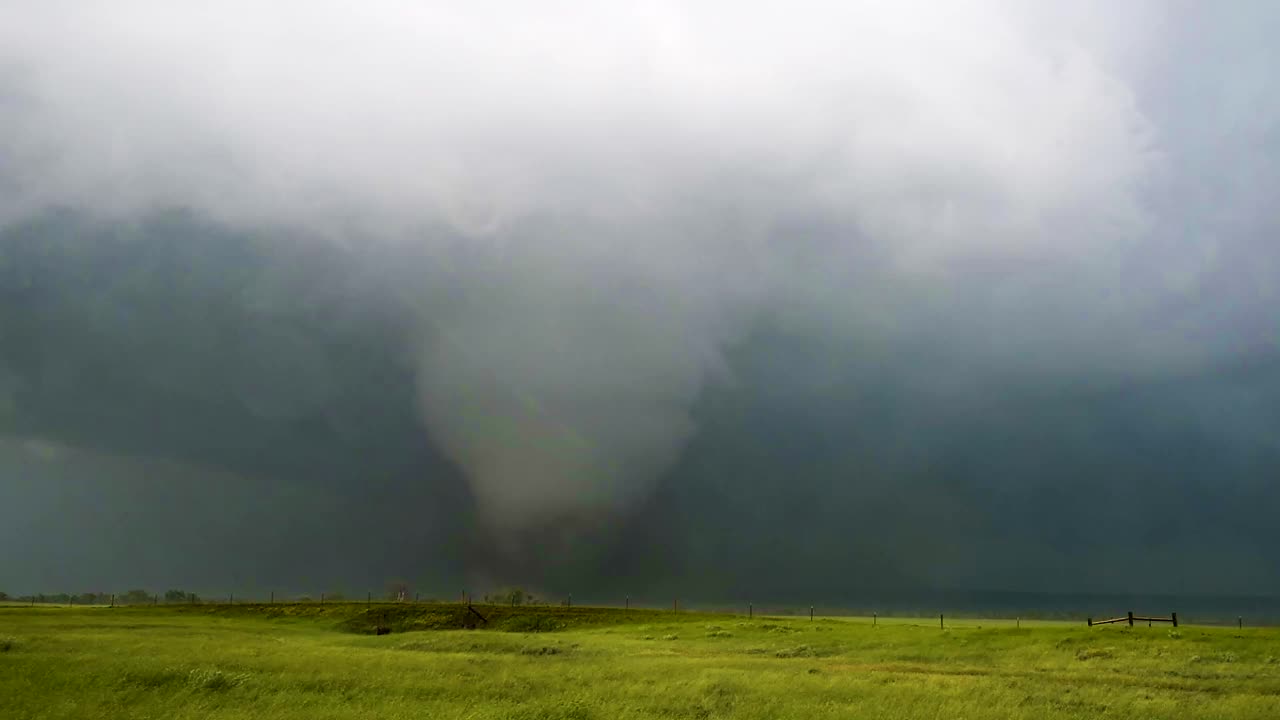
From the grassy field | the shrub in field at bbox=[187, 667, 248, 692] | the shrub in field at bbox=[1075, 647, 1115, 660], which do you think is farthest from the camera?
the shrub in field at bbox=[1075, 647, 1115, 660]

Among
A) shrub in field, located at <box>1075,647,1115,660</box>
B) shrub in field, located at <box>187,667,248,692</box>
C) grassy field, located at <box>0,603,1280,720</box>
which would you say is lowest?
shrub in field, located at <box>1075,647,1115,660</box>

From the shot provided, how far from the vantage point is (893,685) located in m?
39.2

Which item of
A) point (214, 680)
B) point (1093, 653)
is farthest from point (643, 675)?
point (1093, 653)

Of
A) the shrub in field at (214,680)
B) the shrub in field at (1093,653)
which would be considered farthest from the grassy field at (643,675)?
the shrub in field at (1093,653)

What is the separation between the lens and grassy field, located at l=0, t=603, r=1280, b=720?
3170cm

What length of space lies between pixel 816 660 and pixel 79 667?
41.3 m

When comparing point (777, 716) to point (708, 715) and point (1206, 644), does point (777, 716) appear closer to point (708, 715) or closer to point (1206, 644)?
point (708, 715)

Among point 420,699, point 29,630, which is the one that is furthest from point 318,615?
point 420,699

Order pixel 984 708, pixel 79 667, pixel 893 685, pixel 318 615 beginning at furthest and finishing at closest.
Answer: pixel 318 615 < pixel 893 685 < pixel 79 667 < pixel 984 708

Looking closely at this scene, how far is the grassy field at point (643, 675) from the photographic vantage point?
3170cm

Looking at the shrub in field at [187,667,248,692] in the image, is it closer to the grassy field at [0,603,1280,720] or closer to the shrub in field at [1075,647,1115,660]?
the grassy field at [0,603,1280,720]

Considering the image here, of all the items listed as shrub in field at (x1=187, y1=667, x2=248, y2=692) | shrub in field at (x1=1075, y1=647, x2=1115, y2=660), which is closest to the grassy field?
shrub in field at (x1=187, y1=667, x2=248, y2=692)

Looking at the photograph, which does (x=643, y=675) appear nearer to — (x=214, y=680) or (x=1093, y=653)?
(x=214, y=680)

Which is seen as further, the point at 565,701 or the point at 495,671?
the point at 495,671
